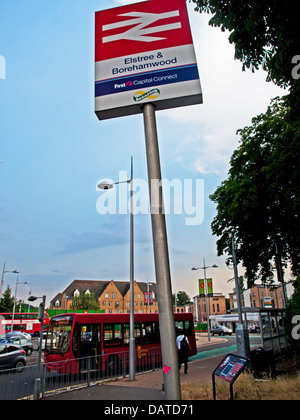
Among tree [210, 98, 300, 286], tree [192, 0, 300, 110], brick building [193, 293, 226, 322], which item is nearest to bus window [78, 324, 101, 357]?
tree [210, 98, 300, 286]

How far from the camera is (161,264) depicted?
5387 mm

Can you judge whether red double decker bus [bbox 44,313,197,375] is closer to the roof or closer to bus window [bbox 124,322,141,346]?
bus window [bbox 124,322,141,346]

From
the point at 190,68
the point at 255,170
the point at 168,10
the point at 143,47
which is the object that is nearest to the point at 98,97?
the point at 143,47

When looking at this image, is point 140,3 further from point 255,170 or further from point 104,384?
point 255,170

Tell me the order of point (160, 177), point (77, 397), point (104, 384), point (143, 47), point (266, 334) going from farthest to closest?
point (266, 334)
point (104, 384)
point (77, 397)
point (143, 47)
point (160, 177)

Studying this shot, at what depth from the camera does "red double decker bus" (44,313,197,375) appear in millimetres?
14516

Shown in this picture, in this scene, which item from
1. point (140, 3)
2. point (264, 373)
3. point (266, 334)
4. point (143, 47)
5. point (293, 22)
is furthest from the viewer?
point (266, 334)

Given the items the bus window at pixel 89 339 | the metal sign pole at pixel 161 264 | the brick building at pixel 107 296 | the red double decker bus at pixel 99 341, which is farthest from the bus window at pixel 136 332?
the brick building at pixel 107 296

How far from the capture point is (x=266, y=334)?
1656cm

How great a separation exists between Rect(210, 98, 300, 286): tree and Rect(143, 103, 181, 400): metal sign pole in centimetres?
1253

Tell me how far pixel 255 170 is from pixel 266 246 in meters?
6.17

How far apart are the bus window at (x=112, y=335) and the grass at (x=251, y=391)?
672 centimetres

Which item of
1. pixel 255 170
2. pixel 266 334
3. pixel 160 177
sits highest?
pixel 255 170

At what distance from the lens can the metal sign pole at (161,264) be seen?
194 inches
